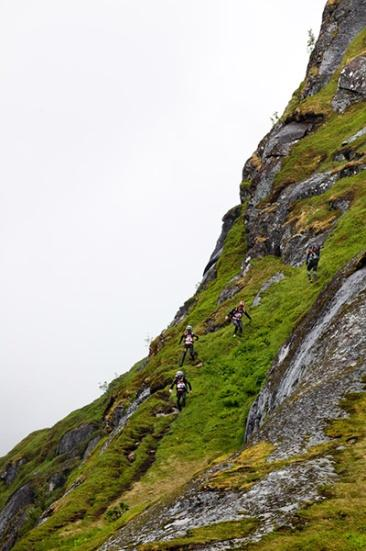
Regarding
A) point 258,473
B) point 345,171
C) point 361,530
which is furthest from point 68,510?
point 345,171

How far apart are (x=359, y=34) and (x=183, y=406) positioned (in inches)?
3737

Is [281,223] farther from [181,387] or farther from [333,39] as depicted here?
[333,39]

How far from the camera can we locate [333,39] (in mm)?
118688

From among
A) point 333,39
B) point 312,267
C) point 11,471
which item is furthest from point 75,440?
point 333,39

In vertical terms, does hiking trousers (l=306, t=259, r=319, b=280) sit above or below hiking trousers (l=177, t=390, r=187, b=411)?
above

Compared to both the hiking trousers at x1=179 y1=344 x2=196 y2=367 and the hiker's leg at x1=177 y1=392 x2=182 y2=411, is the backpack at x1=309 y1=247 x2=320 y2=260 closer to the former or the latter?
the hiking trousers at x1=179 y1=344 x2=196 y2=367

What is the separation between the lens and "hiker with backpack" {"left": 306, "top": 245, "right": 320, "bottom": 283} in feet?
179

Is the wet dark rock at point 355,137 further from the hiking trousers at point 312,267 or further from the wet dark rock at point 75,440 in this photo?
the wet dark rock at point 75,440

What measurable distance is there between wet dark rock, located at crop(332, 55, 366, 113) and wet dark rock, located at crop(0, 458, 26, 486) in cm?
11899

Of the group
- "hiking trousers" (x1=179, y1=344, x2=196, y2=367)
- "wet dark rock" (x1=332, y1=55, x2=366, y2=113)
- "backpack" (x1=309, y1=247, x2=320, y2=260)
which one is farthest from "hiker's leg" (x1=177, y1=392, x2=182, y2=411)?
"wet dark rock" (x1=332, y1=55, x2=366, y2=113)

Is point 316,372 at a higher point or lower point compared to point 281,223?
lower

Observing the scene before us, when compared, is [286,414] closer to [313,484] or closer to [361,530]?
[313,484]

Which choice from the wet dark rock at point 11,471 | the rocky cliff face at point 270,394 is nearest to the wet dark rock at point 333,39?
the rocky cliff face at point 270,394

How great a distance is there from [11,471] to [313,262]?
12908 centimetres
